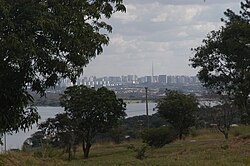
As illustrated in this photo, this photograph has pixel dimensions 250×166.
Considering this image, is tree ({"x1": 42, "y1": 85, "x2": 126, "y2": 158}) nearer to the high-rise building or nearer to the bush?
the bush

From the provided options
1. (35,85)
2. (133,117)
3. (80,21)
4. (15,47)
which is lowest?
(133,117)

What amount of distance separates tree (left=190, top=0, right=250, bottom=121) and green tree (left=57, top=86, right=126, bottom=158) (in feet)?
22.2

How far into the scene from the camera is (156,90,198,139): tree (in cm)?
3881

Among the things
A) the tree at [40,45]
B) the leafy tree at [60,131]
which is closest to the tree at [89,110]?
the leafy tree at [60,131]

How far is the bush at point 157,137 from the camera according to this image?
1254 inches

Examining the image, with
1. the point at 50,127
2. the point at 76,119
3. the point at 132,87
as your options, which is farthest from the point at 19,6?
the point at 132,87

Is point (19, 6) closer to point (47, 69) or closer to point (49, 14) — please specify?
point (49, 14)

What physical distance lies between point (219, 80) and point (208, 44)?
2537 millimetres

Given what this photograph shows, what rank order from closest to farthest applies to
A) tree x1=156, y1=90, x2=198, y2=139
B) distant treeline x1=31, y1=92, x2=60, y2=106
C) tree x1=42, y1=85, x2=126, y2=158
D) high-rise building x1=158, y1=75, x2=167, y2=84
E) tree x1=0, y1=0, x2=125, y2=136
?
tree x1=0, y1=0, x2=125, y2=136
distant treeline x1=31, y1=92, x2=60, y2=106
tree x1=42, y1=85, x2=126, y2=158
tree x1=156, y1=90, x2=198, y2=139
high-rise building x1=158, y1=75, x2=167, y2=84

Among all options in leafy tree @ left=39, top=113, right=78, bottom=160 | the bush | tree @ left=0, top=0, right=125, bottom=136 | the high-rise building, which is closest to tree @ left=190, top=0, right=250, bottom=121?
the bush

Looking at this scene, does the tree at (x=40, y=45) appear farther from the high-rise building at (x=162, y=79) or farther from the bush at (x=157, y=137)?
the high-rise building at (x=162, y=79)

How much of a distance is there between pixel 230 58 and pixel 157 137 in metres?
7.27

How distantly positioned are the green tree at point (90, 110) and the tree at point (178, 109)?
4.94m

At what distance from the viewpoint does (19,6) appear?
10586 mm
